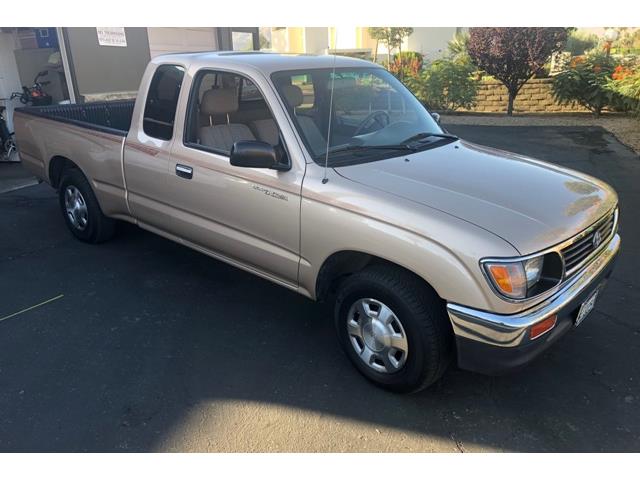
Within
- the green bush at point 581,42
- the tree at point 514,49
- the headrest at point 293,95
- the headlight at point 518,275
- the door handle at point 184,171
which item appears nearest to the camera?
the headlight at point 518,275

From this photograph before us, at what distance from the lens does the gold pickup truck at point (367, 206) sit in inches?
102

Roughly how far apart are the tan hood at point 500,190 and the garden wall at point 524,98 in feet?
41.9

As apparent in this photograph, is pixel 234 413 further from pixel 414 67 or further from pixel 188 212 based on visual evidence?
pixel 414 67

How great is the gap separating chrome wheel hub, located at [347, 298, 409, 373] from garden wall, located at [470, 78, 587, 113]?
13.7 metres

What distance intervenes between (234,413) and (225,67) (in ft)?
7.86

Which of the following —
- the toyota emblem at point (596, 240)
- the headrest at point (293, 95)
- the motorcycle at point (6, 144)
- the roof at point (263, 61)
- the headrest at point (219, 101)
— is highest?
the roof at point (263, 61)

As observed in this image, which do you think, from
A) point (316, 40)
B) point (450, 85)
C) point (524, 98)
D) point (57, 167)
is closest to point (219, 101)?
point (57, 167)

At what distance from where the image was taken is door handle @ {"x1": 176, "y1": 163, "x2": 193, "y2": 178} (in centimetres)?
384

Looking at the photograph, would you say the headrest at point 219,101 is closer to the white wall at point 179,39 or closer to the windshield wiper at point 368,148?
the windshield wiper at point 368,148

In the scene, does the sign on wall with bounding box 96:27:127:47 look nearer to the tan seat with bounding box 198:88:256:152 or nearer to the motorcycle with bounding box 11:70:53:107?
the motorcycle with bounding box 11:70:53:107

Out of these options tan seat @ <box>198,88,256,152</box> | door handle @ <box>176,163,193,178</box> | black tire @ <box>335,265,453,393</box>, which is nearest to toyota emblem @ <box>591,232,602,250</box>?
black tire @ <box>335,265,453,393</box>

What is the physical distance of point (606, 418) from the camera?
9.47ft

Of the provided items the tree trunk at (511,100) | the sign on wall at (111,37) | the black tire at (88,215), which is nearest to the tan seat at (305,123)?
the black tire at (88,215)

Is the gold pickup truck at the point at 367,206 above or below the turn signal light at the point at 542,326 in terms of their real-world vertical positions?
above
